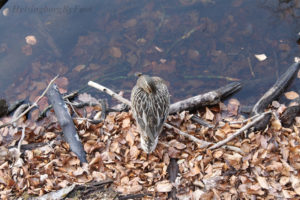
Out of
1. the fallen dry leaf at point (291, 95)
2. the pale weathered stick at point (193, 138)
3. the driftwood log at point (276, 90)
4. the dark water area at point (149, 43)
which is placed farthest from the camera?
the dark water area at point (149, 43)

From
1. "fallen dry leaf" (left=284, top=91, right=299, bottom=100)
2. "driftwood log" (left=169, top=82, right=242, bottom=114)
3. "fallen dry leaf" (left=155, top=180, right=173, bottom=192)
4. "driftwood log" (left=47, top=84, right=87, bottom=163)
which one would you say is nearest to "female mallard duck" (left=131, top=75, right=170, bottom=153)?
"fallen dry leaf" (left=155, top=180, right=173, bottom=192)

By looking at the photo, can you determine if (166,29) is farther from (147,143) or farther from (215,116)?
(147,143)

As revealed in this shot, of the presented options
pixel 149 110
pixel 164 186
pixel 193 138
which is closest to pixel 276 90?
pixel 193 138

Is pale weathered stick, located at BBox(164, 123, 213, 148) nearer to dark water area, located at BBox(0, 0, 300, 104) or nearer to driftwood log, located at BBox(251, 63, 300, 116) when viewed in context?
driftwood log, located at BBox(251, 63, 300, 116)

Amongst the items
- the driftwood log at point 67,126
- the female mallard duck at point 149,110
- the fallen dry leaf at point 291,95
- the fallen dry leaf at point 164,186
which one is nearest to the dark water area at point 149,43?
the fallen dry leaf at point 291,95

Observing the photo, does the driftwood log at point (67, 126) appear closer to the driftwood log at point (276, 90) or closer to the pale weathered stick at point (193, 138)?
the pale weathered stick at point (193, 138)

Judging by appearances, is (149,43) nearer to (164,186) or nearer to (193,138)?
(193,138)
